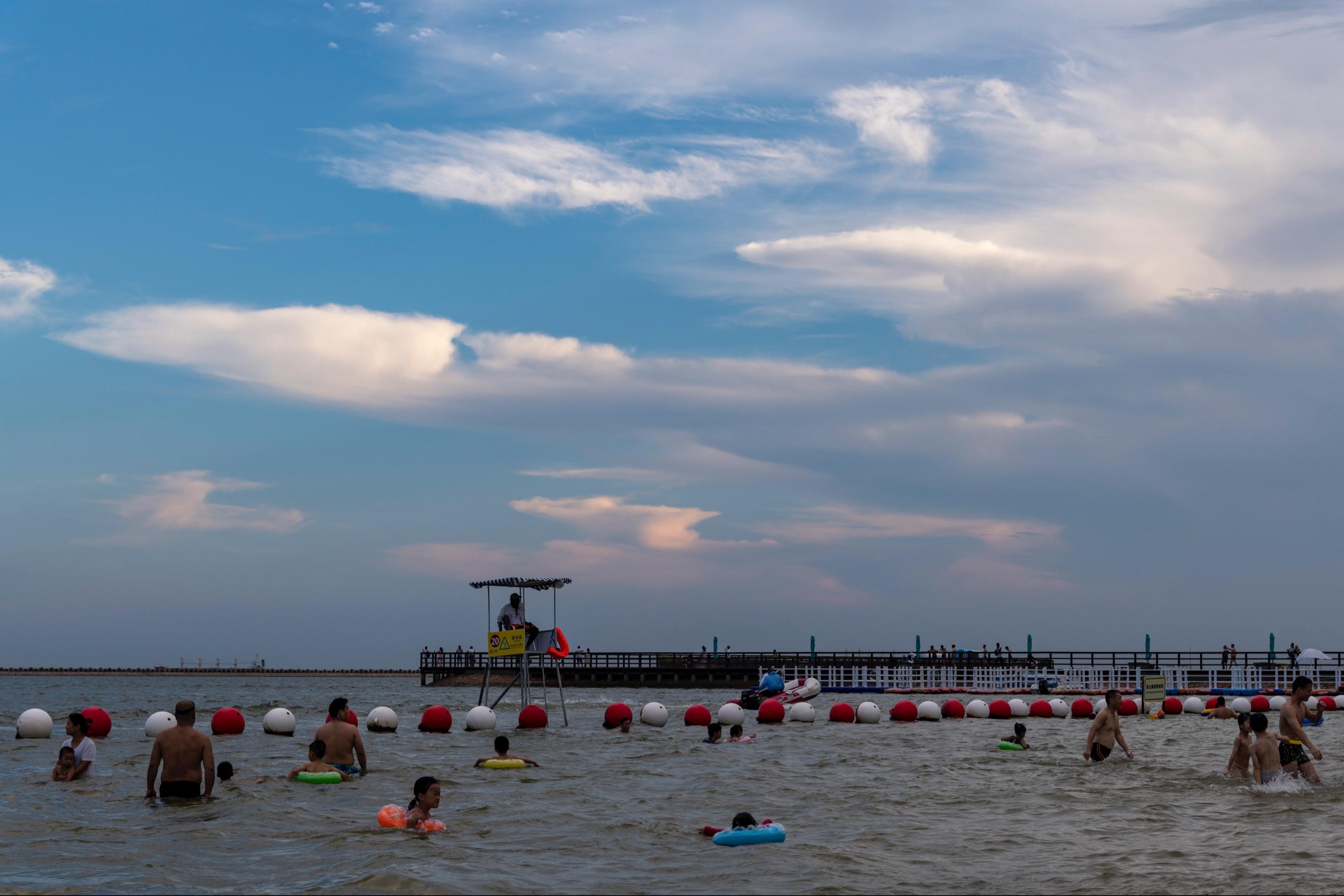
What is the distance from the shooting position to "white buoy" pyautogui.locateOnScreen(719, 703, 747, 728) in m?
29.6

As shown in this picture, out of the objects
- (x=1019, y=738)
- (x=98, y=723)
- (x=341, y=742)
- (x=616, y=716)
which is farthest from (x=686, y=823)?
(x=98, y=723)

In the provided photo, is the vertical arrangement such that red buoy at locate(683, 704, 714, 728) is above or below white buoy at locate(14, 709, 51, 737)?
below

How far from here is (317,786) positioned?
55.4 ft

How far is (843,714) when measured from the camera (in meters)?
33.3

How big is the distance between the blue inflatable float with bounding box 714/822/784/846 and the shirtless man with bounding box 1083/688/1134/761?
9578mm

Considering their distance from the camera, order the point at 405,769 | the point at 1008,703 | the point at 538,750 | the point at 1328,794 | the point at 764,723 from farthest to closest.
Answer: the point at 1008,703 < the point at 764,723 < the point at 538,750 < the point at 405,769 < the point at 1328,794

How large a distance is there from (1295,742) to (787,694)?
76.8 ft

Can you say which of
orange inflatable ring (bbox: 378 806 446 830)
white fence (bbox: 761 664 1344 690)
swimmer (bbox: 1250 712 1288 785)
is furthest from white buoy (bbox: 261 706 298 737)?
white fence (bbox: 761 664 1344 690)

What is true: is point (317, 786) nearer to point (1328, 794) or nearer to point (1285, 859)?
point (1285, 859)

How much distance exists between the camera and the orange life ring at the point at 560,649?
91.3 ft

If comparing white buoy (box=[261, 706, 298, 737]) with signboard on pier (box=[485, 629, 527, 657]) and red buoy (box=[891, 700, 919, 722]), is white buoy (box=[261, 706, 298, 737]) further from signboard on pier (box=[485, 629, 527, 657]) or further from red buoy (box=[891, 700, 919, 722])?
red buoy (box=[891, 700, 919, 722])

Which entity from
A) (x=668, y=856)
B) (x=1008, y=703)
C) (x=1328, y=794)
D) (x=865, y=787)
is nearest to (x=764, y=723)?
(x=1008, y=703)

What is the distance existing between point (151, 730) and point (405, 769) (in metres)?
7.66

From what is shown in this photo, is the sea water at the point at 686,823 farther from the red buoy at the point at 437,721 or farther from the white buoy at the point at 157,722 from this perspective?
the red buoy at the point at 437,721
